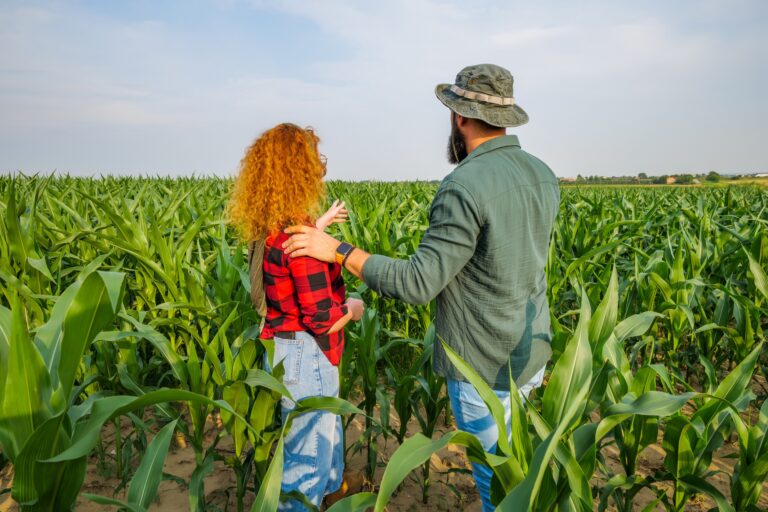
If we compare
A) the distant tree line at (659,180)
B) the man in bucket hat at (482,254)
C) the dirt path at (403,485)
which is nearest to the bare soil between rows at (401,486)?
the dirt path at (403,485)

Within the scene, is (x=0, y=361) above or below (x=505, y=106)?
below

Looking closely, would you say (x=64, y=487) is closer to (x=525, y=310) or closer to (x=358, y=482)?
(x=525, y=310)

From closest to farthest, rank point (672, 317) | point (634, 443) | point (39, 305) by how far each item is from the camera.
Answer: point (634, 443) < point (39, 305) < point (672, 317)

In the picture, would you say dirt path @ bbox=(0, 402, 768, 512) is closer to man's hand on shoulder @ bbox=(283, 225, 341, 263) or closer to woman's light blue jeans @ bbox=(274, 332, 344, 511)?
woman's light blue jeans @ bbox=(274, 332, 344, 511)

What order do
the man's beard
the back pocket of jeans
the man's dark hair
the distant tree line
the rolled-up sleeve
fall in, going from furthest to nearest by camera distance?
the distant tree line → the back pocket of jeans → the man's beard → the man's dark hair → the rolled-up sleeve

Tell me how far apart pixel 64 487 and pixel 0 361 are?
27 cm

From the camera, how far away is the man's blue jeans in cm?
147

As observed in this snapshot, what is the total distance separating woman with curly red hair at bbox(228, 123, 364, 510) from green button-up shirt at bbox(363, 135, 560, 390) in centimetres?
24

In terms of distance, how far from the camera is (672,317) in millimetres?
2918

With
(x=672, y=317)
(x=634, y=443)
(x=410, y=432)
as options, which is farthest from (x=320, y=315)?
(x=672, y=317)

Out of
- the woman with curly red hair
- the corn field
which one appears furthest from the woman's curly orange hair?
the corn field

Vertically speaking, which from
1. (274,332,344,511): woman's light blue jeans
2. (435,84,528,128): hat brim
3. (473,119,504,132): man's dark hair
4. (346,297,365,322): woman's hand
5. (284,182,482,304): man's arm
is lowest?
(274,332,344,511): woman's light blue jeans

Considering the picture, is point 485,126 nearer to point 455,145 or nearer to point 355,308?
point 455,145

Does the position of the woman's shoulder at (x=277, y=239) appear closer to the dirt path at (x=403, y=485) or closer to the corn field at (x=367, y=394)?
the corn field at (x=367, y=394)
